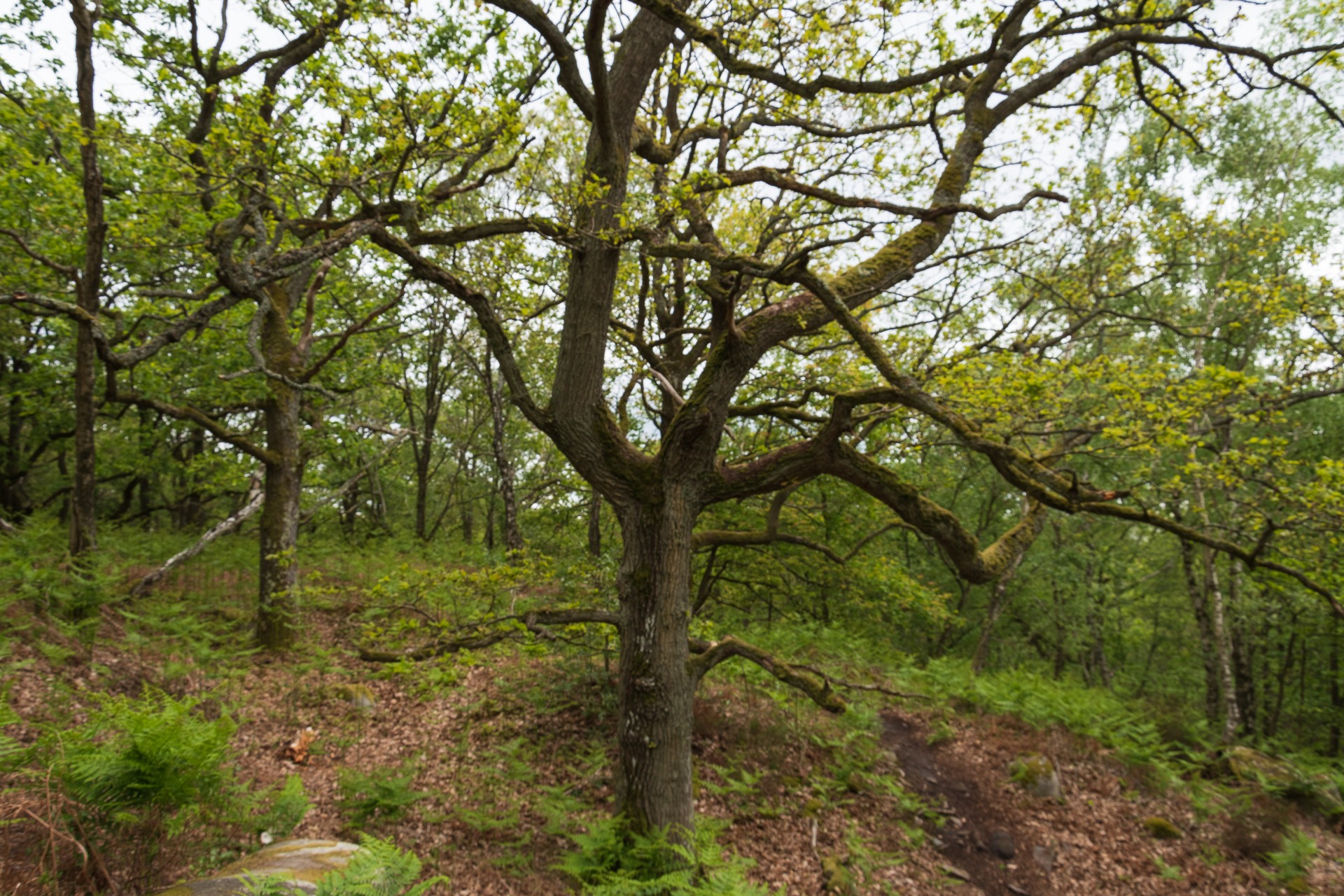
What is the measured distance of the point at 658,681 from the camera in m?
5.22

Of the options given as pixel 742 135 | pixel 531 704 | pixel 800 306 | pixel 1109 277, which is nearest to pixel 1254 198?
pixel 1109 277

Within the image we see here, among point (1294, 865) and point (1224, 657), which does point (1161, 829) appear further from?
point (1224, 657)

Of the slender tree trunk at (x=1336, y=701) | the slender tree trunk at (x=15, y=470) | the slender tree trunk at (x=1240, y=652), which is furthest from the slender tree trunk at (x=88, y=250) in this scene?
the slender tree trunk at (x=1336, y=701)

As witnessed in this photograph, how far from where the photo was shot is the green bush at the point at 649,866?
449 cm

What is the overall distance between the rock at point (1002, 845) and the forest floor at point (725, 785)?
2 cm

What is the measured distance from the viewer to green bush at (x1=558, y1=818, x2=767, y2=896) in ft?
14.7

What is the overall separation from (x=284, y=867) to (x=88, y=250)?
23.2 ft

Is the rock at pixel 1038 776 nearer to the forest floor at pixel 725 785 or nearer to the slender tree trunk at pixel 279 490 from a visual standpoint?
the forest floor at pixel 725 785

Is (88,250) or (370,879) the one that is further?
(88,250)

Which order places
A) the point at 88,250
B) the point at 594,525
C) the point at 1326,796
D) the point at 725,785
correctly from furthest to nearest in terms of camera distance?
1. the point at 594,525
2. the point at 1326,796
3. the point at 725,785
4. the point at 88,250

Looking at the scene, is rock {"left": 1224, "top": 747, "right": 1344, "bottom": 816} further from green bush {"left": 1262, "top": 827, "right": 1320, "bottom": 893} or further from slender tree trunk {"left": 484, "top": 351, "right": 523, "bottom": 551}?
slender tree trunk {"left": 484, "top": 351, "right": 523, "bottom": 551}

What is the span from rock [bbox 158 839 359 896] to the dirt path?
628cm

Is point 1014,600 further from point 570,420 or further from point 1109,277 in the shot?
point 570,420

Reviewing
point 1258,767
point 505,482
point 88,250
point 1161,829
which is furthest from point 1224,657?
point 88,250
